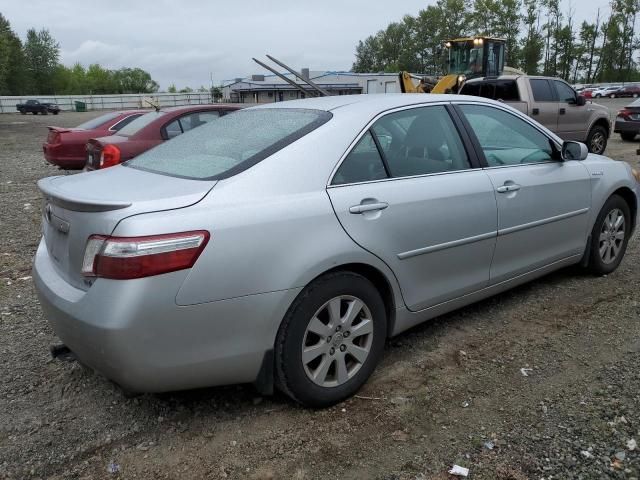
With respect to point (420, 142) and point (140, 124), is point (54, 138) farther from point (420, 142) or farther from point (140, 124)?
point (420, 142)

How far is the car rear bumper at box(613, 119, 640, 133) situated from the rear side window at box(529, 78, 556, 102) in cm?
482

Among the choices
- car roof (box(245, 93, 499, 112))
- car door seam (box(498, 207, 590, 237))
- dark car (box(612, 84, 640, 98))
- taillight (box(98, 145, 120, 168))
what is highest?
dark car (box(612, 84, 640, 98))

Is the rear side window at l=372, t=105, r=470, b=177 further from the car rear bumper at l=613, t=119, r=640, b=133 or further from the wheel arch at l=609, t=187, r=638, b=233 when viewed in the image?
the car rear bumper at l=613, t=119, r=640, b=133

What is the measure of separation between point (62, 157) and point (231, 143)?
8454 mm

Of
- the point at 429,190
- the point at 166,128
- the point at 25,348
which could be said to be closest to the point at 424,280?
the point at 429,190

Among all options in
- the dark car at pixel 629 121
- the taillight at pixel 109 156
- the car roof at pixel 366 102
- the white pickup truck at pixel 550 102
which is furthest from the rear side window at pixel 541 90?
the car roof at pixel 366 102

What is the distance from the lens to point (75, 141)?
404 inches

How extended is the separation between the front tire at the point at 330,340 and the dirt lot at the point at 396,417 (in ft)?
0.48

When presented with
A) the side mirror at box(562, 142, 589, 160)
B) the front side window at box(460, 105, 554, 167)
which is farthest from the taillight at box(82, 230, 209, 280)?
the side mirror at box(562, 142, 589, 160)

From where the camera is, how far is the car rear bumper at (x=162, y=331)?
2.25 meters

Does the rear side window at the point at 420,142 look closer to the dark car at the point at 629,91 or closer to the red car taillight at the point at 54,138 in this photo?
the red car taillight at the point at 54,138

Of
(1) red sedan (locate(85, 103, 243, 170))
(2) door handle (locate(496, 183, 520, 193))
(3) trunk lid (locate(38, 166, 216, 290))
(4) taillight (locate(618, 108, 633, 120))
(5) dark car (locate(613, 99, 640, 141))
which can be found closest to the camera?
(3) trunk lid (locate(38, 166, 216, 290))

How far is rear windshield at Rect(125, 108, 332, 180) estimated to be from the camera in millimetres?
2746

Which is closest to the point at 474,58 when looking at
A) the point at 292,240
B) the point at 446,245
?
the point at 446,245
